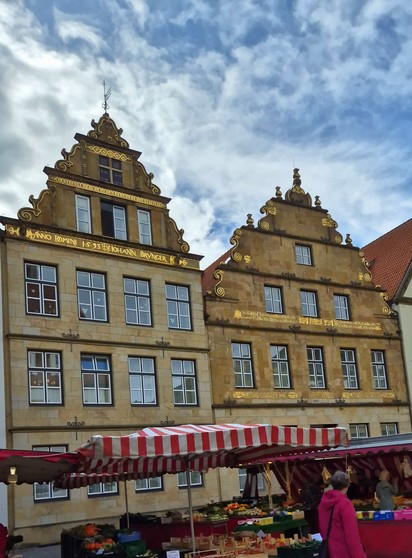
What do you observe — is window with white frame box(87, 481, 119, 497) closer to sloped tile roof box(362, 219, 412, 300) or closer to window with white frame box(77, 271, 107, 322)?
window with white frame box(77, 271, 107, 322)

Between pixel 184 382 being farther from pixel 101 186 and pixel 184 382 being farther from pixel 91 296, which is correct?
pixel 101 186

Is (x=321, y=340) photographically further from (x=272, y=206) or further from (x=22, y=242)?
(x=22, y=242)

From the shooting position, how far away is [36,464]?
39.4ft

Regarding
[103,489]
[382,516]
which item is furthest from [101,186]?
[382,516]

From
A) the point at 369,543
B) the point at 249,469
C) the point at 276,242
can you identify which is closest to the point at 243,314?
the point at 276,242

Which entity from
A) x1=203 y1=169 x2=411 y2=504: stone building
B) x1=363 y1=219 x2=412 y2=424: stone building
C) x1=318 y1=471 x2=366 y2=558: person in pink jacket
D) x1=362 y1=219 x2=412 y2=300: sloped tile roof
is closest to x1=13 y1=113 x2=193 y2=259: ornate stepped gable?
x1=203 y1=169 x2=411 y2=504: stone building

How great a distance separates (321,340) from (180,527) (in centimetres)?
1259

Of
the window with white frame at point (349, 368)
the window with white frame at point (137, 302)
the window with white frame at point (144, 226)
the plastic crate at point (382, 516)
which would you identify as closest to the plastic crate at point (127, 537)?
the plastic crate at point (382, 516)

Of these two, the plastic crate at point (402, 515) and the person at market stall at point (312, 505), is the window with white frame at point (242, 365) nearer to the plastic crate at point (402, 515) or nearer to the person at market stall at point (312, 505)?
the person at market stall at point (312, 505)

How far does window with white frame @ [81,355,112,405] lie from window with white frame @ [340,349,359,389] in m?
9.86

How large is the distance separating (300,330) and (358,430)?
14.7ft

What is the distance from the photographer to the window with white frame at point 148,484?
21.2 meters

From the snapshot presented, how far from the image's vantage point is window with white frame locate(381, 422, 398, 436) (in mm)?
27531

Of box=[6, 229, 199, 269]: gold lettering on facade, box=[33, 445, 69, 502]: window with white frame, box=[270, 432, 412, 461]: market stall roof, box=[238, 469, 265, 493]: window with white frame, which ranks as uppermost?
box=[6, 229, 199, 269]: gold lettering on facade
